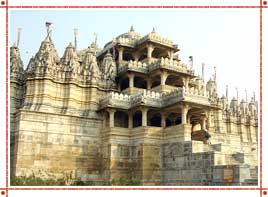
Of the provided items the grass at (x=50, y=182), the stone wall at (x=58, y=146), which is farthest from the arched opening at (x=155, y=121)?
the grass at (x=50, y=182)

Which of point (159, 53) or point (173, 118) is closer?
point (173, 118)

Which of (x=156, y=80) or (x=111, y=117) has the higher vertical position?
(x=156, y=80)

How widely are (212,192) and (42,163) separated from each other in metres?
13.7

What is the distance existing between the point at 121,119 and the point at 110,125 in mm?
2624

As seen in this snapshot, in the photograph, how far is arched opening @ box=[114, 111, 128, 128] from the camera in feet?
88.4

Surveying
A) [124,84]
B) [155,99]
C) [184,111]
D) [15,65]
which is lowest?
[184,111]

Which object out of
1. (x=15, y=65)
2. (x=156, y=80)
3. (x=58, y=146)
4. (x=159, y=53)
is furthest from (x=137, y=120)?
(x=15, y=65)

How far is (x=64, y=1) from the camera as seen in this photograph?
13836 millimetres

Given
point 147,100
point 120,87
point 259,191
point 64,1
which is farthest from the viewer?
point 120,87

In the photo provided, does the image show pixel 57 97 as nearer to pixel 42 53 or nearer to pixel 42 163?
pixel 42 53

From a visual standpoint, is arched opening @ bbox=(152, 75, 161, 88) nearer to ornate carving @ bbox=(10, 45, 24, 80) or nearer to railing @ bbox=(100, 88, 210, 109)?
railing @ bbox=(100, 88, 210, 109)

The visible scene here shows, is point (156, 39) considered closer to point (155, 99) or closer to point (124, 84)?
point (124, 84)

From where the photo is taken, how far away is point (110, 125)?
81.2ft

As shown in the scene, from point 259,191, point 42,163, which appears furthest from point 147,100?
point 259,191
